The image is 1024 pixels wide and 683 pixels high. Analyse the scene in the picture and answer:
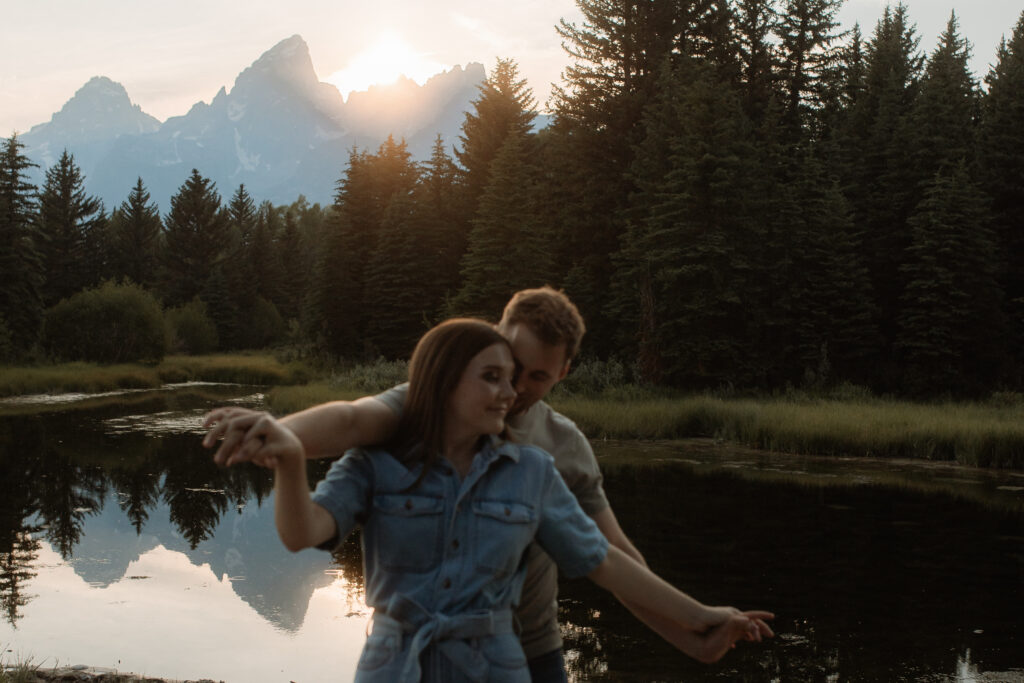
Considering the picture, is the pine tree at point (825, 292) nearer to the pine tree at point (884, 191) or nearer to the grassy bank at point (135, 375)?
the pine tree at point (884, 191)

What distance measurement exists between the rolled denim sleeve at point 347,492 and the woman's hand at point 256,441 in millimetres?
236

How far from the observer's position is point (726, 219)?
93.2 ft

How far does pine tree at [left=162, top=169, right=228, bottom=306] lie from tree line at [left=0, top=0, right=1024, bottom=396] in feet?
70.6

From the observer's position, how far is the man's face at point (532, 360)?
2531mm

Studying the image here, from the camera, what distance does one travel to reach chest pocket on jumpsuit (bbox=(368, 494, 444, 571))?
6.93 ft

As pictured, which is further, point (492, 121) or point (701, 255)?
point (492, 121)

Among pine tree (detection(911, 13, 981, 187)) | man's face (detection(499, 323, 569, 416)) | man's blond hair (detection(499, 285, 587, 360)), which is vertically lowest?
man's face (detection(499, 323, 569, 416))

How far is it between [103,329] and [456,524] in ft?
152

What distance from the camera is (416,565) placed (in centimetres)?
212

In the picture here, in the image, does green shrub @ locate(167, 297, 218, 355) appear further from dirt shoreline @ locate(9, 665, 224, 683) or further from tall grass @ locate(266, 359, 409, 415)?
dirt shoreline @ locate(9, 665, 224, 683)

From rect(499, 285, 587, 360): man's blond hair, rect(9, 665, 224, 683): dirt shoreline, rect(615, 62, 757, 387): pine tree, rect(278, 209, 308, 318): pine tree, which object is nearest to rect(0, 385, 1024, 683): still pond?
rect(9, 665, 224, 683): dirt shoreline

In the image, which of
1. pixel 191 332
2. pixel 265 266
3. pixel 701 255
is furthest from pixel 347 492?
pixel 265 266

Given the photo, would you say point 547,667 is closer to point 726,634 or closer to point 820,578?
point 726,634

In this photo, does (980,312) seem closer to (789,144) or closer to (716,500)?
(789,144)
